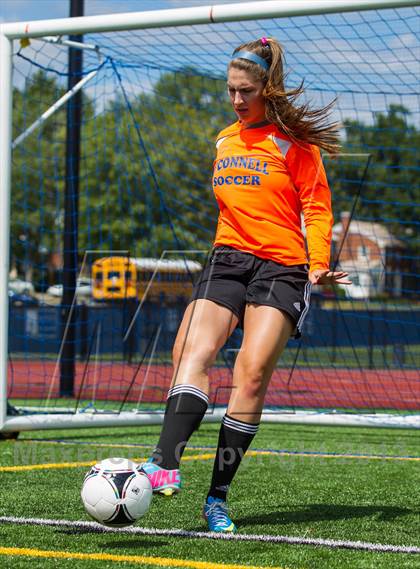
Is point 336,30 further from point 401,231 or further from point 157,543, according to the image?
point 401,231

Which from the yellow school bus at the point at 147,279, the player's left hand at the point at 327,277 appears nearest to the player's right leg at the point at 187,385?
the player's left hand at the point at 327,277

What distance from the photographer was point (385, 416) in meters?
8.06

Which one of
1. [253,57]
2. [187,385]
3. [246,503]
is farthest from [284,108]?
[246,503]

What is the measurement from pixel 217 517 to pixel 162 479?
0.42 metres

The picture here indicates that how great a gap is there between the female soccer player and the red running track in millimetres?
6257

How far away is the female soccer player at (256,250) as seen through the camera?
412 cm

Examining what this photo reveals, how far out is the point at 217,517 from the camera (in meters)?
4.12

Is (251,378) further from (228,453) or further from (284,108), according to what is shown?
(284,108)

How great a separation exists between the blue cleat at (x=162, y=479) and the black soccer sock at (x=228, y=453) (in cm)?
32

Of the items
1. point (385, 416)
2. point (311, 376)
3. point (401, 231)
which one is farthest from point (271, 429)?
point (401, 231)

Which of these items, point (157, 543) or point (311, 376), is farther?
point (311, 376)

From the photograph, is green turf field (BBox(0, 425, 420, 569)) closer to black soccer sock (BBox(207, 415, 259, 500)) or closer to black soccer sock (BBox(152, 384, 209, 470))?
black soccer sock (BBox(207, 415, 259, 500))

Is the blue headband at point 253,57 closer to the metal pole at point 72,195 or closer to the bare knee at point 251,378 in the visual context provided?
the bare knee at point 251,378

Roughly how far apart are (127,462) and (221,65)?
527 cm
